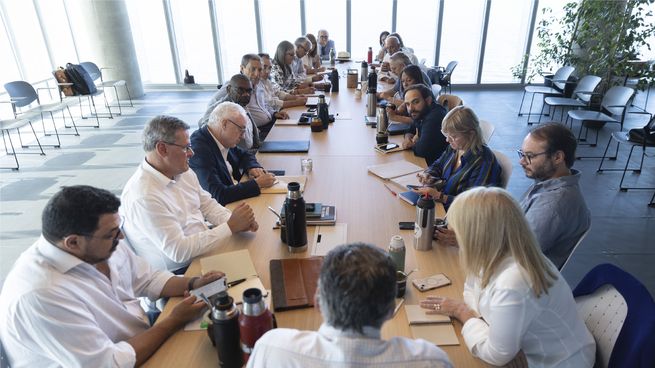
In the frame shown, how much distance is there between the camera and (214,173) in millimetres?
2770

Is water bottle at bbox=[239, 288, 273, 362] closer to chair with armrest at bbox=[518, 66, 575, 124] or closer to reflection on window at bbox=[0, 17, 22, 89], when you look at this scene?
chair with armrest at bbox=[518, 66, 575, 124]

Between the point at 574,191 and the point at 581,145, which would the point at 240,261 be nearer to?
the point at 574,191

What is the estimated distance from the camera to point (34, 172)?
5.14m

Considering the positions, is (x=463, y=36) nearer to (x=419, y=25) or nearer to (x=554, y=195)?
(x=419, y=25)

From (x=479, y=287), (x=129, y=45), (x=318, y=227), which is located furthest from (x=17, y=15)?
(x=479, y=287)

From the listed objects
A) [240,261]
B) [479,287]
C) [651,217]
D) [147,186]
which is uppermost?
[147,186]

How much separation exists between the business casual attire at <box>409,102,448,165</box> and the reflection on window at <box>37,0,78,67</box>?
26.3ft

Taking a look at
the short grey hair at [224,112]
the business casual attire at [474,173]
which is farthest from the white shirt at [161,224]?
the business casual attire at [474,173]

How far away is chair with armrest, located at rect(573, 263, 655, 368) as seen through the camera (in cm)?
133

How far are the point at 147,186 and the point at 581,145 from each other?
587 centimetres

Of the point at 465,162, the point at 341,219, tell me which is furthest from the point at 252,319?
the point at 465,162

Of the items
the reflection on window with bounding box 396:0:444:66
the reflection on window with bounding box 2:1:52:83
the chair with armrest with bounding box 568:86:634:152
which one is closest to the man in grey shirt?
the chair with armrest with bounding box 568:86:634:152

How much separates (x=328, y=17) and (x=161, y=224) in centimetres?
814

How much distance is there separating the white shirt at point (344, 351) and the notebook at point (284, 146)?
2512 millimetres
